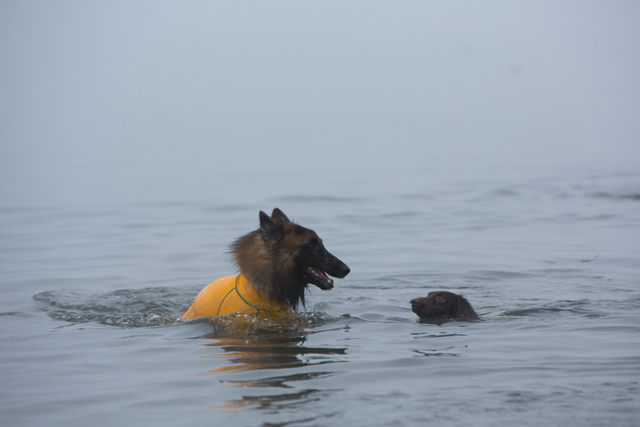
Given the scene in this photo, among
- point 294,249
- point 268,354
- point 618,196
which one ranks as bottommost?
point 268,354

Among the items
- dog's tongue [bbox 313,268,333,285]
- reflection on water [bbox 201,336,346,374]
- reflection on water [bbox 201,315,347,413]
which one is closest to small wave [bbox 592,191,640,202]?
reflection on water [bbox 201,315,347,413]

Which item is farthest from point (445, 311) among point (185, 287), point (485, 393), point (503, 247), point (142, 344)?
point (503, 247)

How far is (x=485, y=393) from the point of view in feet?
20.0

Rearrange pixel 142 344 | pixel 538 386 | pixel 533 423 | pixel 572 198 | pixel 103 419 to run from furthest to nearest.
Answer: pixel 572 198 → pixel 142 344 → pixel 538 386 → pixel 103 419 → pixel 533 423

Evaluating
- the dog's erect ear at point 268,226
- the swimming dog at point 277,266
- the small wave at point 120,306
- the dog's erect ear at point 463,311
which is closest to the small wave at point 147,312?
the small wave at point 120,306

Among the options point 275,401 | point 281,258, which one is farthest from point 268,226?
point 275,401

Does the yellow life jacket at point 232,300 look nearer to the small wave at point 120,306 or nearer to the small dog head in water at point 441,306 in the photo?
the small wave at point 120,306

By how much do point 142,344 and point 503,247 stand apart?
30.9 ft

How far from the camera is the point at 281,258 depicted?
826 cm

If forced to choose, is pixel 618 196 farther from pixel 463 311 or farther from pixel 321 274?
pixel 321 274

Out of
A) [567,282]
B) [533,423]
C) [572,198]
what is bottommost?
[533,423]

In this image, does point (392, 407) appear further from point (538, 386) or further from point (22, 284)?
point (22, 284)

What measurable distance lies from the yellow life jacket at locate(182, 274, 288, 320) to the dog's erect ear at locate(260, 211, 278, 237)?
2.20ft

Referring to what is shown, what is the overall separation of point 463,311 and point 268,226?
2.90 meters
